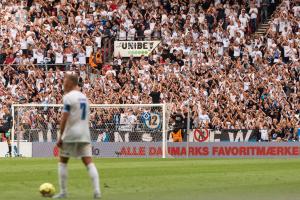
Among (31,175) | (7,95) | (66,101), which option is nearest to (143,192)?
(66,101)

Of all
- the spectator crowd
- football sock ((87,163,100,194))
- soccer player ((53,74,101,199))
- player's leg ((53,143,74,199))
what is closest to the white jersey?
soccer player ((53,74,101,199))

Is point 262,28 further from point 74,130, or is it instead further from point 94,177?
point 94,177

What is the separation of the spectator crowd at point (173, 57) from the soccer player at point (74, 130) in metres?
25.1

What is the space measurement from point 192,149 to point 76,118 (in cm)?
2381

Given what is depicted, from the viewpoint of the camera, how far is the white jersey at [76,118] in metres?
16.2

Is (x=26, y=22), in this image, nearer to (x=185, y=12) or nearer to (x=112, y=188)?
(x=185, y=12)

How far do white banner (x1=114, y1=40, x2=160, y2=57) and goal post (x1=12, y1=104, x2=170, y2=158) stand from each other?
8520 millimetres

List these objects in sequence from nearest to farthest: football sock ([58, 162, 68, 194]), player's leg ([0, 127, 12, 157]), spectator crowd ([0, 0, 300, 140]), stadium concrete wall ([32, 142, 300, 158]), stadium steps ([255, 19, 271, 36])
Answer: football sock ([58, 162, 68, 194])
stadium concrete wall ([32, 142, 300, 158])
player's leg ([0, 127, 12, 157])
spectator crowd ([0, 0, 300, 140])
stadium steps ([255, 19, 271, 36])

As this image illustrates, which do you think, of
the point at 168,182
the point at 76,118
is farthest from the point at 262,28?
the point at 76,118

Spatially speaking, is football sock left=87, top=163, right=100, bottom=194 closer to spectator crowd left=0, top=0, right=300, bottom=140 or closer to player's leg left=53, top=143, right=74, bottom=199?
player's leg left=53, top=143, right=74, bottom=199

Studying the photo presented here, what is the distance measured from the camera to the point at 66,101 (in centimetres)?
1620

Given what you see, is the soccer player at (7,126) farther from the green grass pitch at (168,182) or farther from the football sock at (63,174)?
the football sock at (63,174)

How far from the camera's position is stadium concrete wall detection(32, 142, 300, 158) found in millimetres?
39406

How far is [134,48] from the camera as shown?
49906 millimetres
